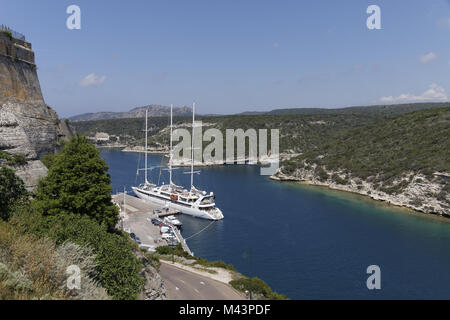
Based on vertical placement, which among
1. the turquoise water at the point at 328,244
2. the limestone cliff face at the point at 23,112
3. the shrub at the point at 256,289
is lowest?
the turquoise water at the point at 328,244

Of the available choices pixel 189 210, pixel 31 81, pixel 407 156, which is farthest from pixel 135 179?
pixel 407 156

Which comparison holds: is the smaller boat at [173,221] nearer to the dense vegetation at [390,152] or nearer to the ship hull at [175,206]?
the ship hull at [175,206]

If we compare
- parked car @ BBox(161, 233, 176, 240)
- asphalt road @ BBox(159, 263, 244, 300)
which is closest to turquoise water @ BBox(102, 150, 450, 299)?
parked car @ BBox(161, 233, 176, 240)

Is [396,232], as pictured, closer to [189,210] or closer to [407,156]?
[407,156]

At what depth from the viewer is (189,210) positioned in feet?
157

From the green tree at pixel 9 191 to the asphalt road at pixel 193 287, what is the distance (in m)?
10.2

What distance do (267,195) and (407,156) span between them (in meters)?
27.5

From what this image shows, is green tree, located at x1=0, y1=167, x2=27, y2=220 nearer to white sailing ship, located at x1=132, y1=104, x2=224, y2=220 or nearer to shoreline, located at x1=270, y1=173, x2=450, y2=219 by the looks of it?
white sailing ship, located at x1=132, y1=104, x2=224, y2=220

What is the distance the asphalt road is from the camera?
1984 cm

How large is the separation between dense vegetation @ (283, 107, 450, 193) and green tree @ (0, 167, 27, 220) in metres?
54.8

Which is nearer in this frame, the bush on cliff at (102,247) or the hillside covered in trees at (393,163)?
the bush on cliff at (102,247)

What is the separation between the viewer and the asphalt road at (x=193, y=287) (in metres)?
19.8

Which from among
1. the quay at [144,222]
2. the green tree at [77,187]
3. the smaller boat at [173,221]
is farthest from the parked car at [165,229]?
the green tree at [77,187]

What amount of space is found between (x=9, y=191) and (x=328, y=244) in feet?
105
